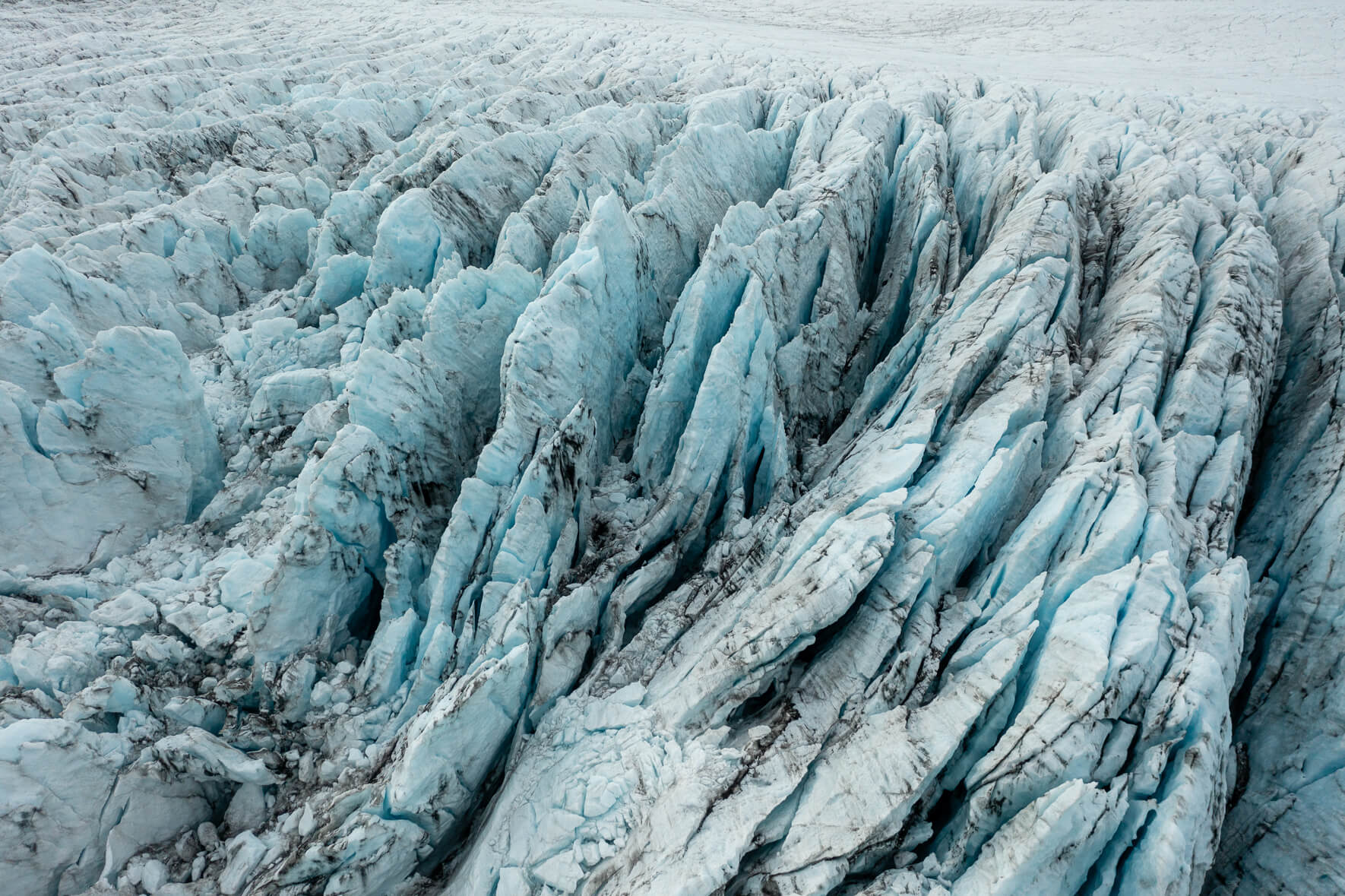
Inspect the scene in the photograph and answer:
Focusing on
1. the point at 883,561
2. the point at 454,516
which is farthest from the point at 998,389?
the point at 454,516

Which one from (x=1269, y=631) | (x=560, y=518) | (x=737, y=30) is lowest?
(x=1269, y=631)

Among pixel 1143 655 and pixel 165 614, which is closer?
pixel 1143 655

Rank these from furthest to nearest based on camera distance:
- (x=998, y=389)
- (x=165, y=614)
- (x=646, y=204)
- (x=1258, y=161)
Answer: (x=1258, y=161), (x=646, y=204), (x=998, y=389), (x=165, y=614)

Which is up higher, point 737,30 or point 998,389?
point 737,30

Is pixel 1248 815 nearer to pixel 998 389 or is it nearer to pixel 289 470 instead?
pixel 998 389

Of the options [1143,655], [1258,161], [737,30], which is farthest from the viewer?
[737,30]

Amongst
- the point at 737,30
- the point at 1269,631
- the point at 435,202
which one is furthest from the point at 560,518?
the point at 737,30

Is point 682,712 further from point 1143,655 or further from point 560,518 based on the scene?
point 1143,655
